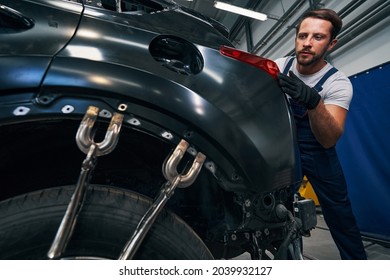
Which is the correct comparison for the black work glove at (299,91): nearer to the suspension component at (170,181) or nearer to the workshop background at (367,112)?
the suspension component at (170,181)

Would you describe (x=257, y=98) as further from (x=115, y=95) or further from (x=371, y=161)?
(x=371, y=161)

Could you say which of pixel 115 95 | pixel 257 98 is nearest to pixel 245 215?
pixel 257 98

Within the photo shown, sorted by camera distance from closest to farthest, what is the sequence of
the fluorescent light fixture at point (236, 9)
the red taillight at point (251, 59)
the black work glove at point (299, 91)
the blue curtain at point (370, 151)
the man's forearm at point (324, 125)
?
the red taillight at point (251, 59)
the black work glove at point (299, 91)
the man's forearm at point (324, 125)
the blue curtain at point (370, 151)
the fluorescent light fixture at point (236, 9)

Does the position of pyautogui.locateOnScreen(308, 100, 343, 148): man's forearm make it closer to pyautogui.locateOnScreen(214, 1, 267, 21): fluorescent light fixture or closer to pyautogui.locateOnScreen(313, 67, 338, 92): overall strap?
pyautogui.locateOnScreen(313, 67, 338, 92): overall strap

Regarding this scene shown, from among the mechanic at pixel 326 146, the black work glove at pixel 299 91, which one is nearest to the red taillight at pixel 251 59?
the black work glove at pixel 299 91

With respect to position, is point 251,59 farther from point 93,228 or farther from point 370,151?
point 370,151

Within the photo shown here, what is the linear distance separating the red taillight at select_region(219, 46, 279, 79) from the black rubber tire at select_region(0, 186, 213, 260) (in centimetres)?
45

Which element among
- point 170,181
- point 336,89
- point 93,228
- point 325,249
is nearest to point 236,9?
point 336,89

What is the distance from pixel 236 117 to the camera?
0.58 m

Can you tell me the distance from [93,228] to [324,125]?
1.07 meters

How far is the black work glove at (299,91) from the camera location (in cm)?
89

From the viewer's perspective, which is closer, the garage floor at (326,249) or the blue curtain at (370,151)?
the garage floor at (326,249)

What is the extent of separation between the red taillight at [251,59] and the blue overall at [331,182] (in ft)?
2.26

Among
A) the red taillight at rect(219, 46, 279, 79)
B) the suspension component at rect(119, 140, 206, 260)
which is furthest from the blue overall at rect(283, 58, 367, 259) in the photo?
the suspension component at rect(119, 140, 206, 260)
